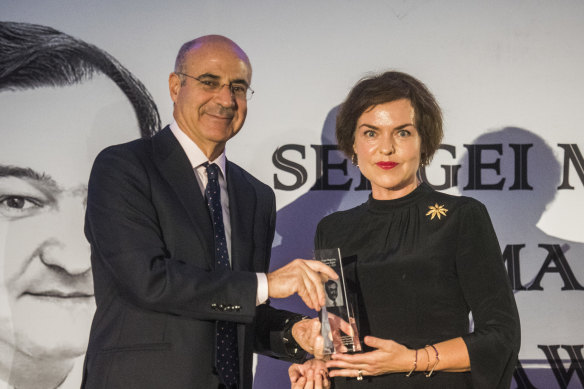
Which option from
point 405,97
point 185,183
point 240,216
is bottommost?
point 240,216

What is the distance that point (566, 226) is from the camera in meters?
3.31

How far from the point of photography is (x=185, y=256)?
2154 mm

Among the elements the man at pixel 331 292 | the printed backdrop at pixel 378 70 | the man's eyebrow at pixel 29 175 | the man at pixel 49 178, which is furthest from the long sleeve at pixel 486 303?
the man's eyebrow at pixel 29 175

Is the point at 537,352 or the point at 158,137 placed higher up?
the point at 158,137

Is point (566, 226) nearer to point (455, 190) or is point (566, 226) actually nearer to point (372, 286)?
point (455, 190)

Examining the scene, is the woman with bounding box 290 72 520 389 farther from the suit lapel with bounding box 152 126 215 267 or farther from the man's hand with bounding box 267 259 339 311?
the suit lapel with bounding box 152 126 215 267

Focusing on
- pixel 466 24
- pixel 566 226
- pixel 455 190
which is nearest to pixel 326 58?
pixel 466 24

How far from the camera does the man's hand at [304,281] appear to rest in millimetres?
2059

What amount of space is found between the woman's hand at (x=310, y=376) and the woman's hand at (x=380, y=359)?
0.59ft

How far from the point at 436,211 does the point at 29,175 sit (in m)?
2.06

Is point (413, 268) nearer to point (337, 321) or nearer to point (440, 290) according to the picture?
point (440, 290)

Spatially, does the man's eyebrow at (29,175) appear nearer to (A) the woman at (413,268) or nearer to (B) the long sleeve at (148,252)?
(B) the long sleeve at (148,252)

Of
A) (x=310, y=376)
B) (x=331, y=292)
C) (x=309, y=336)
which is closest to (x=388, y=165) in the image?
(x=331, y=292)

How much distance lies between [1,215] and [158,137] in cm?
136
